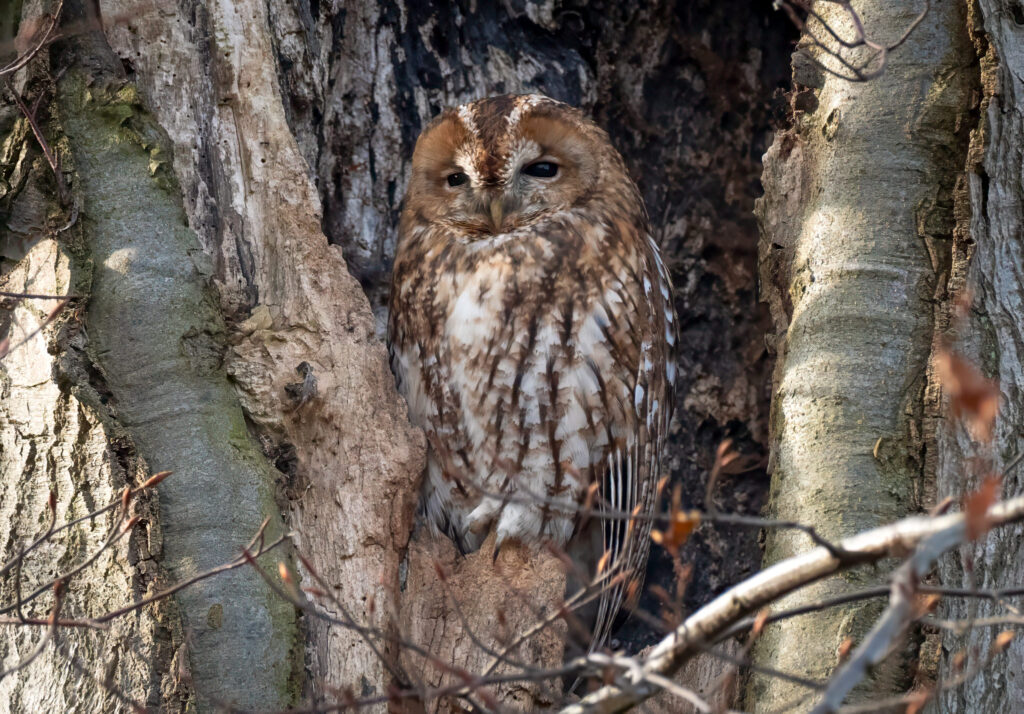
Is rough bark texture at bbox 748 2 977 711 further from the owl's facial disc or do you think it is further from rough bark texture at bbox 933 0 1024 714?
the owl's facial disc

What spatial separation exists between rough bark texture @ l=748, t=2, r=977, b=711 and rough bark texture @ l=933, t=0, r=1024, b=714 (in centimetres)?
6

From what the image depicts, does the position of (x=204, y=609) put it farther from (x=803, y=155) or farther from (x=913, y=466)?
(x=803, y=155)

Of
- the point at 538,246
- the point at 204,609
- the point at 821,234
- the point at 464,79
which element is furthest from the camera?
the point at 464,79

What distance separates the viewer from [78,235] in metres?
2.02

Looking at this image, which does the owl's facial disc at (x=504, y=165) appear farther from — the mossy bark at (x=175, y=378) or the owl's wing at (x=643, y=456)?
the mossy bark at (x=175, y=378)

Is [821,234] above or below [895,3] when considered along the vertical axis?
below

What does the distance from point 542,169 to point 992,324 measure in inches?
40.9

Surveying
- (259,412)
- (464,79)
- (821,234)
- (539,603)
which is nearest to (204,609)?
(259,412)

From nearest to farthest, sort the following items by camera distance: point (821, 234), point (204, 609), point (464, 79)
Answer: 1. point (204, 609)
2. point (821, 234)
3. point (464, 79)

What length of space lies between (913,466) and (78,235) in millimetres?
1676

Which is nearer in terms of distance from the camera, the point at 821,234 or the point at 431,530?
the point at 821,234

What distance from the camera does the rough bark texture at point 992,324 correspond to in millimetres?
1854

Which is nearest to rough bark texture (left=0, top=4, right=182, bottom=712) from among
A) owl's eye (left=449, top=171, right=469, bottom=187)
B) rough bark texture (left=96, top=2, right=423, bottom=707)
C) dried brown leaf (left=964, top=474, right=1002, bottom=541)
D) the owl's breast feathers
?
rough bark texture (left=96, top=2, right=423, bottom=707)

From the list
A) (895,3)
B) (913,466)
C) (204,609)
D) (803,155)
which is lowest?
(204,609)
